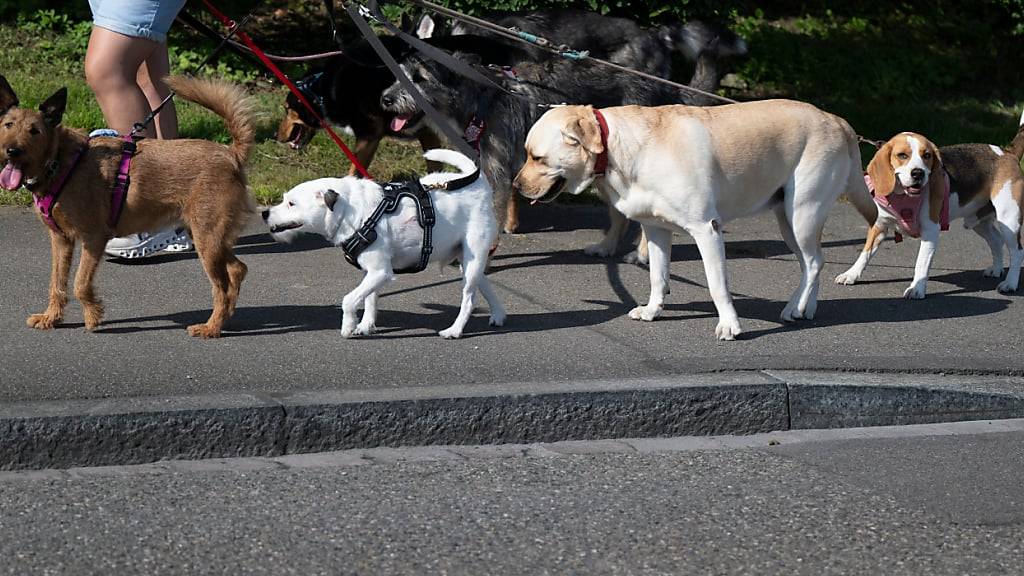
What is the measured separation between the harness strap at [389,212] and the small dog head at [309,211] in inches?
4.7

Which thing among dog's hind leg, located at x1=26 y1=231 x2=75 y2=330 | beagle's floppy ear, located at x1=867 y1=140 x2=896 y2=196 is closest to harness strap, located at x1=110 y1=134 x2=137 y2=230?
dog's hind leg, located at x1=26 y1=231 x2=75 y2=330

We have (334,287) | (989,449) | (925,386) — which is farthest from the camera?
(334,287)

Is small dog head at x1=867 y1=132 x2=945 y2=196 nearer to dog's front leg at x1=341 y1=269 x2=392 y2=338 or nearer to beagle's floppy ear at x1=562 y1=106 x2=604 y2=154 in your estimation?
beagle's floppy ear at x1=562 y1=106 x2=604 y2=154

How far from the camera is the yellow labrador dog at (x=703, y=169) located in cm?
612

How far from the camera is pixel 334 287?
714cm

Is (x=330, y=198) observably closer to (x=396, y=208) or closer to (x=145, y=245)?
(x=396, y=208)

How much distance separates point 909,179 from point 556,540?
163 inches

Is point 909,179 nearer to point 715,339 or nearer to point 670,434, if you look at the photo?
point 715,339

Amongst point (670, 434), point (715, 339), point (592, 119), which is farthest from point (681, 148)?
point (670, 434)

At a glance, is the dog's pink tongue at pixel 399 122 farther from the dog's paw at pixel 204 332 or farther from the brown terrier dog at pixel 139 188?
the dog's paw at pixel 204 332

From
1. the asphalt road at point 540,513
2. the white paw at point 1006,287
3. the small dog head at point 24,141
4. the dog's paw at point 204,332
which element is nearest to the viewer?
the asphalt road at point 540,513

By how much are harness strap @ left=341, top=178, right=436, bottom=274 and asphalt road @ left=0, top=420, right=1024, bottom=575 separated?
1.20m

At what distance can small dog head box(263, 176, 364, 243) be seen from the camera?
19.1ft

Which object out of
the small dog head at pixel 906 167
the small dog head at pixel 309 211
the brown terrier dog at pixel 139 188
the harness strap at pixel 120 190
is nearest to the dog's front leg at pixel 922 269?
the small dog head at pixel 906 167
